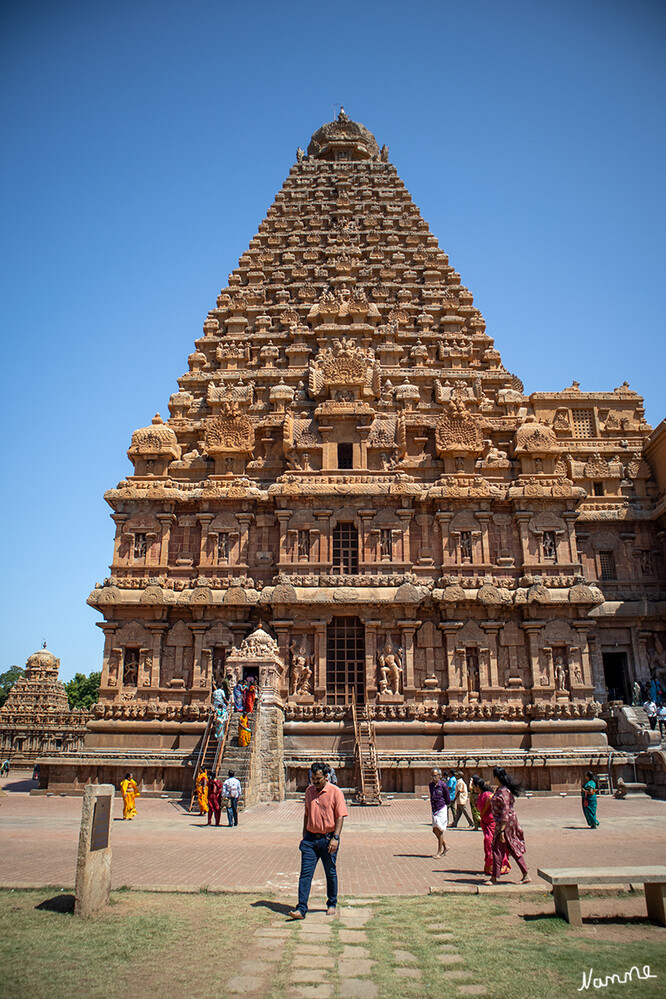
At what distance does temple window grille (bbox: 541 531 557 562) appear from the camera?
31297mm

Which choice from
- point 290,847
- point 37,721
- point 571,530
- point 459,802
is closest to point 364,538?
point 571,530

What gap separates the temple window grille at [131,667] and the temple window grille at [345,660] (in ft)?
27.0

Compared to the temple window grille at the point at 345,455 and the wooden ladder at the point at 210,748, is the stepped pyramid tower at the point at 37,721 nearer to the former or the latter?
the wooden ladder at the point at 210,748

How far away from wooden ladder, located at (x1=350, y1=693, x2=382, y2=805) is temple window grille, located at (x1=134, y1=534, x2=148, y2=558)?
38.0 ft

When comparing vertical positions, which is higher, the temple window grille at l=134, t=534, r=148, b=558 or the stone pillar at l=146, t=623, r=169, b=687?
the temple window grille at l=134, t=534, r=148, b=558

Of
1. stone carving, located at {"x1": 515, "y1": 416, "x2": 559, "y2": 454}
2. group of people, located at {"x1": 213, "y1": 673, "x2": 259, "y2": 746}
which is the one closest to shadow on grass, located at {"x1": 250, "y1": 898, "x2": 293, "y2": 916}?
group of people, located at {"x1": 213, "y1": 673, "x2": 259, "y2": 746}

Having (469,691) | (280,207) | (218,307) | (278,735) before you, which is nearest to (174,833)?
(278,735)

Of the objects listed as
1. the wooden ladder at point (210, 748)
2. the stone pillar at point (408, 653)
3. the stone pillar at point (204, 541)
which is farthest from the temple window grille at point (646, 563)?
the wooden ladder at point (210, 748)

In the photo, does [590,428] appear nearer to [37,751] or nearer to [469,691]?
[469,691]

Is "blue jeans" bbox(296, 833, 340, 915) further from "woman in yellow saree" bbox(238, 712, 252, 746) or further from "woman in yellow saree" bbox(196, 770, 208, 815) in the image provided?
"woman in yellow saree" bbox(238, 712, 252, 746)

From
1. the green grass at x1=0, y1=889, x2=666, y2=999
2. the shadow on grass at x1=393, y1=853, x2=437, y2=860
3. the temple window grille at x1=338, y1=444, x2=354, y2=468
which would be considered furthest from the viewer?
the temple window grille at x1=338, y1=444, x2=354, y2=468

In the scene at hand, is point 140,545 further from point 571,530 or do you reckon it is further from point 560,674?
point 571,530

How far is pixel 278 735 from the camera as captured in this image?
2514 centimetres

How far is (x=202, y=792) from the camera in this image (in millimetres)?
21281
